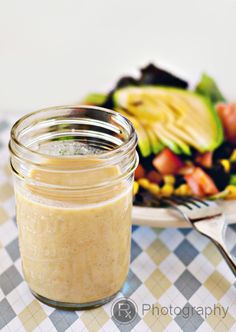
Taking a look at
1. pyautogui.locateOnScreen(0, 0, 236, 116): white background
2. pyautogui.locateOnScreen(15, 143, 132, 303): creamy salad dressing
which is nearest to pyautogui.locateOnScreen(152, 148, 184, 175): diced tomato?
pyautogui.locateOnScreen(15, 143, 132, 303): creamy salad dressing

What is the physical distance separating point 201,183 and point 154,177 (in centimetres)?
16

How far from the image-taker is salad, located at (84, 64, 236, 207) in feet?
4.55

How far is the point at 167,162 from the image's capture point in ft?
4.85

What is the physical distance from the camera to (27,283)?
105 cm

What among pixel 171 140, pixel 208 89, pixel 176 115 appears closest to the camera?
pixel 171 140

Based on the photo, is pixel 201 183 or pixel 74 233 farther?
pixel 201 183

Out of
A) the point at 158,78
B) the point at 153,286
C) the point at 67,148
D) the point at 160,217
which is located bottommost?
the point at 153,286

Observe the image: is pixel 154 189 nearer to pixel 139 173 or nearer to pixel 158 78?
pixel 139 173

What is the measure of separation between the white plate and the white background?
175cm

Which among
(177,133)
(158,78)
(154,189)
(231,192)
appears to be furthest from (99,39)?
(231,192)

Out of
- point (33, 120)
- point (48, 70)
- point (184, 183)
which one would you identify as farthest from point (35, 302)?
point (48, 70)

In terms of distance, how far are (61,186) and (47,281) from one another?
244 mm

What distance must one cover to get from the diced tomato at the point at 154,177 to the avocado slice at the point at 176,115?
10cm

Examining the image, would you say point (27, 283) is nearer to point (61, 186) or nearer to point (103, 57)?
point (61, 186)
